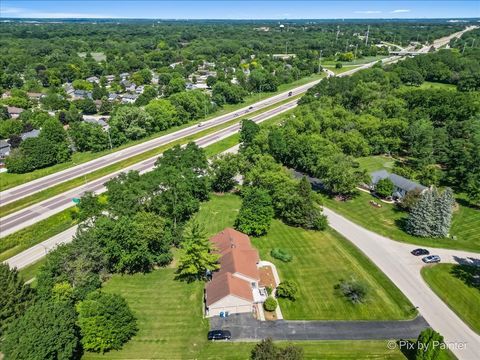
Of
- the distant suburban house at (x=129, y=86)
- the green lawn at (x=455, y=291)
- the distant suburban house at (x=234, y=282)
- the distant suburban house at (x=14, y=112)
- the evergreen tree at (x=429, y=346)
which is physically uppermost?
the evergreen tree at (x=429, y=346)

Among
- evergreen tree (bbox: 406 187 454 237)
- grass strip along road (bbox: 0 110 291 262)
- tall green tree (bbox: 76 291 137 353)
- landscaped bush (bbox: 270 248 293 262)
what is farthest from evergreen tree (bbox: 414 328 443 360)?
grass strip along road (bbox: 0 110 291 262)

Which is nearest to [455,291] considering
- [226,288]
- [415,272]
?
[415,272]

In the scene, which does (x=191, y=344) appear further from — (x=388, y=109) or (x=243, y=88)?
(x=243, y=88)

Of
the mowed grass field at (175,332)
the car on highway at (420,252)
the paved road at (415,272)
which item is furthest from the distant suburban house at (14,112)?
the car on highway at (420,252)

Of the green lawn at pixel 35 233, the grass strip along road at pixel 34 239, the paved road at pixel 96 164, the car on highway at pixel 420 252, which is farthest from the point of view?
the paved road at pixel 96 164

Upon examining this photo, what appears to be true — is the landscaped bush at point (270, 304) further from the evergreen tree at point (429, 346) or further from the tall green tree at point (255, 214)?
the tall green tree at point (255, 214)

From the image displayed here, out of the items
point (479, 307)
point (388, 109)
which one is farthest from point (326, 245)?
point (388, 109)
